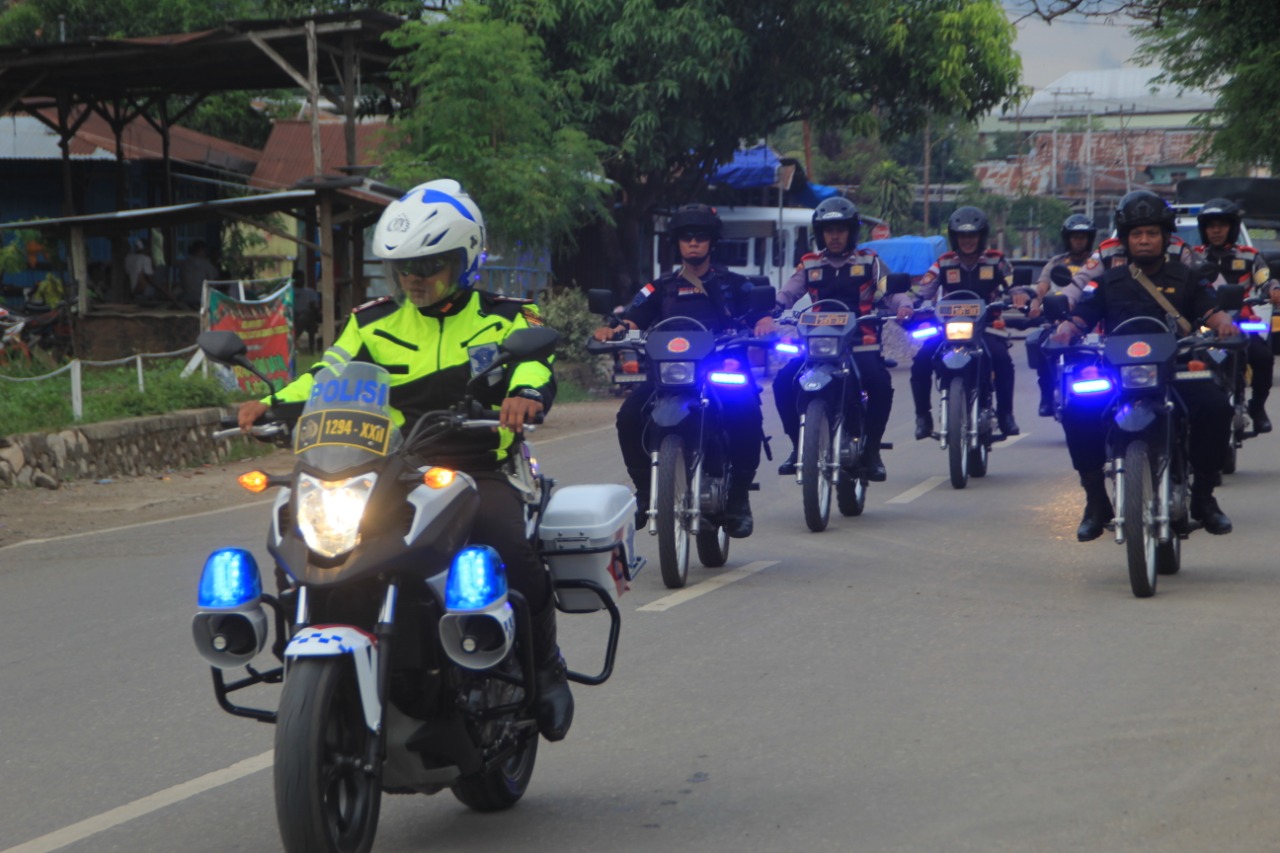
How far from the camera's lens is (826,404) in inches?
416

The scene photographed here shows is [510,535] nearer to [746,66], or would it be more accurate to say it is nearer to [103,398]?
[103,398]

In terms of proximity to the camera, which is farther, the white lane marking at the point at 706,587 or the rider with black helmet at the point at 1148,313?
the rider with black helmet at the point at 1148,313

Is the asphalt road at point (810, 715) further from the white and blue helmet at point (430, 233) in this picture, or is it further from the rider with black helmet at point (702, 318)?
the white and blue helmet at point (430, 233)

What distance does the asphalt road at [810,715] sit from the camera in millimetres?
4891

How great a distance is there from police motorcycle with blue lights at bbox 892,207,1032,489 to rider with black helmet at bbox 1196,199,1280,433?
4.81 feet

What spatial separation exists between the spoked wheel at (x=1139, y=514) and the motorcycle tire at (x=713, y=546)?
7.09 ft

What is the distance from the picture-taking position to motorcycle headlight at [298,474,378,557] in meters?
3.98

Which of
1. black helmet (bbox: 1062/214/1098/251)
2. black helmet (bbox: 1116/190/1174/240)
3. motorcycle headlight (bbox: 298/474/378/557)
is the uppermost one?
black helmet (bbox: 1116/190/1174/240)

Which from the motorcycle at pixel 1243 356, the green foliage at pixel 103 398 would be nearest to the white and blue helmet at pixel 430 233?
the motorcycle at pixel 1243 356

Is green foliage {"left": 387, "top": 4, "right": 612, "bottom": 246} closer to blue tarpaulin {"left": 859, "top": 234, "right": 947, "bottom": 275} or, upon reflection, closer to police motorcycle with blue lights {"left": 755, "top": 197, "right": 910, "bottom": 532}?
police motorcycle with blue lights {"left": 755, "top": 197, "right": 910, "bottom": 532}

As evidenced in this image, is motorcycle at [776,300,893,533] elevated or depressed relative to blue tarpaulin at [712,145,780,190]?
depressed

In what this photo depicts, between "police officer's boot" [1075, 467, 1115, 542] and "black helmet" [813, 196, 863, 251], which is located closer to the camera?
"police officer's boot" [1075, 467, 1115, 542]

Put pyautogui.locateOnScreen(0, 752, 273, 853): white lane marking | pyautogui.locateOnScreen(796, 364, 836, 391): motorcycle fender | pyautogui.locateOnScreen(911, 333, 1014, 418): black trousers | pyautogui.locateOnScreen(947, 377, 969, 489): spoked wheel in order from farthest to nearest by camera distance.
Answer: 1. pyautogui.locateOnScreen(911, 333, 1014, 418): black trousers
2. pyautogui.locateOnScreen(947, 377, 969, 489): spoked wheel
3. pyautogui.locateOnScreen(796, 364, 836, 391): motorcycle fender
4. pyautogui.locateOnScreen(0, 752, 273, 853): white lane marking

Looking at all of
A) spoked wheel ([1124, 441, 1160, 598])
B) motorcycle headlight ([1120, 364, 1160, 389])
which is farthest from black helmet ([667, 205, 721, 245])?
spoked wheel ([1124, 441, 1160, 598])
